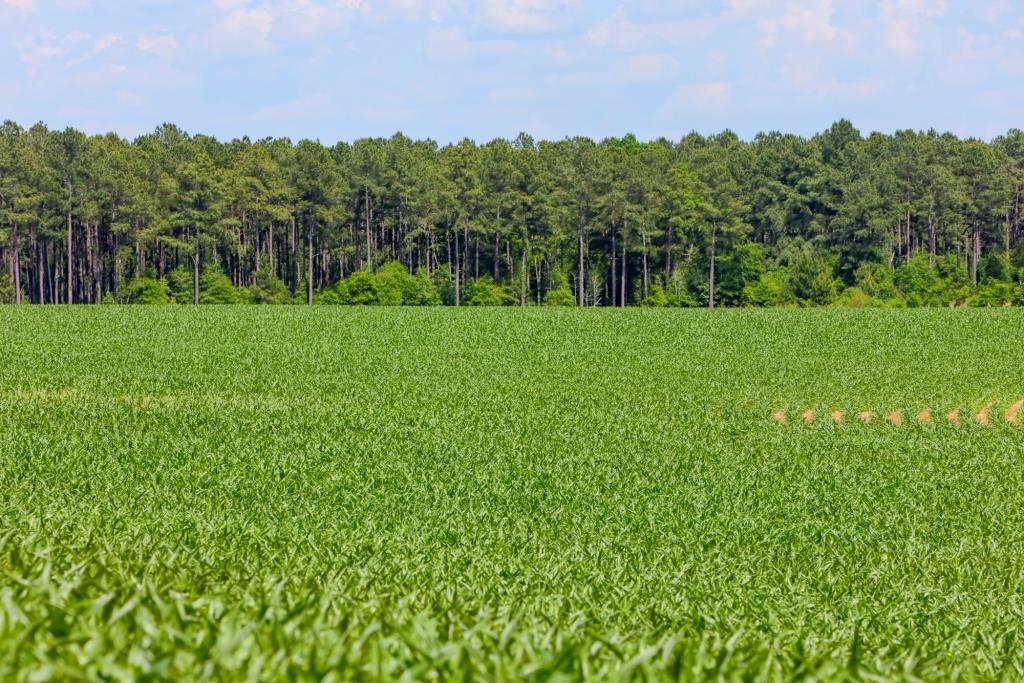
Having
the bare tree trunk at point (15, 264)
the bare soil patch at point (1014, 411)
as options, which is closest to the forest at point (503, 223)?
the bare tree trunk at point (15, 264)

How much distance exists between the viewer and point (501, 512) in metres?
13.4

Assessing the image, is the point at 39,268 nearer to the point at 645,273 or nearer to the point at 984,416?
the point at 645,273

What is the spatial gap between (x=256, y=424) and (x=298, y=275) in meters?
79.2

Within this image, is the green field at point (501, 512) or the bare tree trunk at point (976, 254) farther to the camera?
the bare tree trunk at point (976, 254)

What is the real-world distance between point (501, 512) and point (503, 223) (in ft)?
266

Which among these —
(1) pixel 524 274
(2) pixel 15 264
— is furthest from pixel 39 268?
(1) pixel 524 274

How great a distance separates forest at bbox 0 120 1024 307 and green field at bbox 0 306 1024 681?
163 ft

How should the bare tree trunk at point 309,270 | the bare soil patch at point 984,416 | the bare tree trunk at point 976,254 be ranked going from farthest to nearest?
the bare tree trunk at point 976,254 → the bare tree trunk at point 309,270 → the bare soil patch at point 984,416

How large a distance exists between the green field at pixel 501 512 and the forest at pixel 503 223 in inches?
1950

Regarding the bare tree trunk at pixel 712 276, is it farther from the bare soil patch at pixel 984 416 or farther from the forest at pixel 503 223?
the bare soil patch at pixel 984 416

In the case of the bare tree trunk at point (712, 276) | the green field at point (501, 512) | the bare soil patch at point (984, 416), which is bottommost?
the bare soil patch at point (984, 416)

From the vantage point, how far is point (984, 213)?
346 feet

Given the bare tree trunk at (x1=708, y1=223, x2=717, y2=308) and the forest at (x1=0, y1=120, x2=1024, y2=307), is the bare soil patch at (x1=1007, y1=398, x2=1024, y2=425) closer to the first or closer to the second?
the forest at (x1=0, y1=120, x2=1024, y2=307)

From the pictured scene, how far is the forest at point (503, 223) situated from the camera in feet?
285
